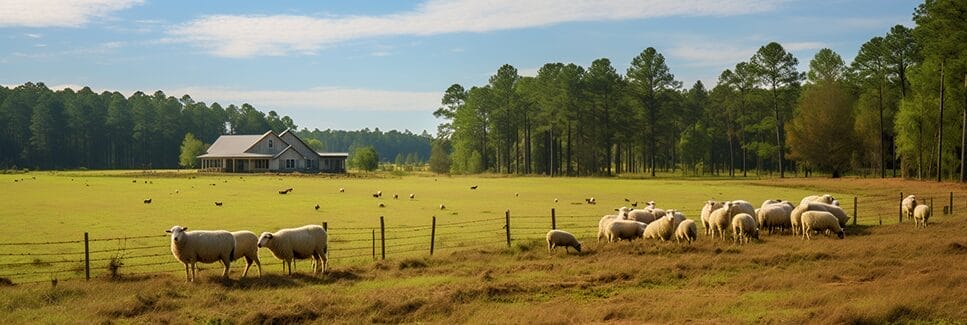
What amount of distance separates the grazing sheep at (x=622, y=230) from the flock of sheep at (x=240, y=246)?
840cm

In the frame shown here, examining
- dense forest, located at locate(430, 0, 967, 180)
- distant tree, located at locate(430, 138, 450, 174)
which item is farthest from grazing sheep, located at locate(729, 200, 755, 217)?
distant tree, located at locate(430, 138, 450, 174)

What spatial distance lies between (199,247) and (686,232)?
12804 mm

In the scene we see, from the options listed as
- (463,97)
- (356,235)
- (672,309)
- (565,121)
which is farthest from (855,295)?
(463,97)

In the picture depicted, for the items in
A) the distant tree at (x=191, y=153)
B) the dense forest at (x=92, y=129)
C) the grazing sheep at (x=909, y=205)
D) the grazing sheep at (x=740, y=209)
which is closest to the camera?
the grazing sheep at (x=740, y=209)

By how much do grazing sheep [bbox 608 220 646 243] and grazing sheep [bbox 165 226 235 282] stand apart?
34.6ft

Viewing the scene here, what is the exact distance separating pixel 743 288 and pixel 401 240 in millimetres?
12365

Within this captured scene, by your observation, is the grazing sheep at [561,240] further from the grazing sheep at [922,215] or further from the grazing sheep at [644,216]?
the grazing sheep at [922,215]

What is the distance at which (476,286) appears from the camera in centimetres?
1453

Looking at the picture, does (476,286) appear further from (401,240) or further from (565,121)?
(565,121)

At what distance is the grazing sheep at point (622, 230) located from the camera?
71.7 feet

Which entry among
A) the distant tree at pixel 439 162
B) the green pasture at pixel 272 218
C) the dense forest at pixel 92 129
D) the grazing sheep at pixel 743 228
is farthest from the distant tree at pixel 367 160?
the grazing sheep at pixel 743 228

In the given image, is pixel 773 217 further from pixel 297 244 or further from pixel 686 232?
pixel 297 244

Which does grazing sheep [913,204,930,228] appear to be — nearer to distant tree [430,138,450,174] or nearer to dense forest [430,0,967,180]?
dense forest [430,0,967,180]

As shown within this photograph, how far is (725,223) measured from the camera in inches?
922
